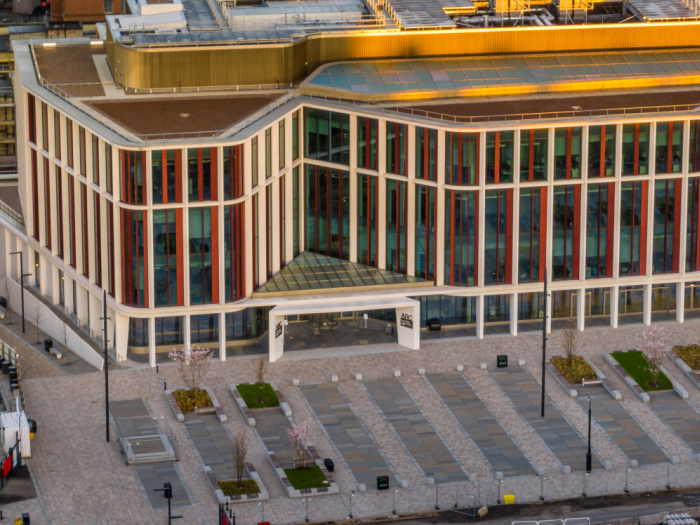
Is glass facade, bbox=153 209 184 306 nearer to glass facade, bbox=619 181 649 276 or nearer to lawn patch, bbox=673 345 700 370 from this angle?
glass facade, bbox=619 181 649 276

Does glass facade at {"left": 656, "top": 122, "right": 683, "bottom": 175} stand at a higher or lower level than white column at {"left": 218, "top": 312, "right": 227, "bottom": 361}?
higher

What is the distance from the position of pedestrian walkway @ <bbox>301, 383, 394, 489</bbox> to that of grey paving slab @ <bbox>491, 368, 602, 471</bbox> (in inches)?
523

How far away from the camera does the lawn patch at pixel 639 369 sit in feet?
578

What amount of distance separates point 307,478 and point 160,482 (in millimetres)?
10891

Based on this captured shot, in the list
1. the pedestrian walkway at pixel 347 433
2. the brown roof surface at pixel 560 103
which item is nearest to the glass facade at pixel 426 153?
the brown roof surface at pixel 560 103

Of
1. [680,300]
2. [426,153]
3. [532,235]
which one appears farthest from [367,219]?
[680,300]

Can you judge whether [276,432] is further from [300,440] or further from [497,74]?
[497,74]

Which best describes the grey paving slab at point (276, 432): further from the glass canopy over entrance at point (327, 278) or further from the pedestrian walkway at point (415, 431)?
the glass canopy over entrance at point (327, 278)

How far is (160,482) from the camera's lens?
160m

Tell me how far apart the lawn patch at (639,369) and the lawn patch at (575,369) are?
317cm

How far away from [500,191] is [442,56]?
1769cm

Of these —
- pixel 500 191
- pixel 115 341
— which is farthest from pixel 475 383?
pixel 115 341

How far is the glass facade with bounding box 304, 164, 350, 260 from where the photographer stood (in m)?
187

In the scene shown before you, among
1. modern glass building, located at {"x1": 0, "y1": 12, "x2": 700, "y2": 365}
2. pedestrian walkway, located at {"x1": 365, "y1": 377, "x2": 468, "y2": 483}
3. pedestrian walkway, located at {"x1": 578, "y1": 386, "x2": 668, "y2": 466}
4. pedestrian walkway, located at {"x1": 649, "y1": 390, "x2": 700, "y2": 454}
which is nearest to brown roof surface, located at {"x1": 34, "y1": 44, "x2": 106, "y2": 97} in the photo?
modern glass building, located at {"x1": 0, "y1": 12, "x2": 700, "y2": 365}
